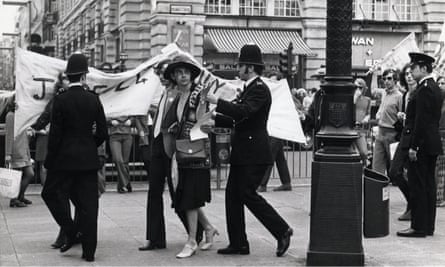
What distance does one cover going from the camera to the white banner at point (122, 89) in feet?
34.1

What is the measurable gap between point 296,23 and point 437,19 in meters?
6.52

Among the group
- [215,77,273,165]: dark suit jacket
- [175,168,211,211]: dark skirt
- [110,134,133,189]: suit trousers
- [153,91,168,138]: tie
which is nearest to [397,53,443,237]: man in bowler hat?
[215,77,273,165]: dark suit jacket

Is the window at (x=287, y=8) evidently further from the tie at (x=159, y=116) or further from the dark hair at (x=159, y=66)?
the tie at (x=159, y=116)

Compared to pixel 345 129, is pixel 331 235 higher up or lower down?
lower down

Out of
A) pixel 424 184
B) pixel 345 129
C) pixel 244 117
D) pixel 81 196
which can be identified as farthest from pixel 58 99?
pixel 424 184

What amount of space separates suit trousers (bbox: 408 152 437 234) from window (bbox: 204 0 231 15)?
939 inches

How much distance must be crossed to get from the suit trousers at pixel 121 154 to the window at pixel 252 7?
1995 centimetres

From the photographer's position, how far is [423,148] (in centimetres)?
851

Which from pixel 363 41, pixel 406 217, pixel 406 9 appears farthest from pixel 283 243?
pixel 406 9

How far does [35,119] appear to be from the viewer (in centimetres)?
1036

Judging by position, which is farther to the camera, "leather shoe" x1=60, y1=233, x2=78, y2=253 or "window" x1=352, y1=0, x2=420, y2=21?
"window" x1=352, y1=0, x2=420, y2=21

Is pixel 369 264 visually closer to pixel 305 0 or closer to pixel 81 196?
pixel 81 196

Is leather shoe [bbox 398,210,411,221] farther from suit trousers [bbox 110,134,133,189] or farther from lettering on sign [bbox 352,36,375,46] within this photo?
lettering on sign [bbox 352,36,375,46]

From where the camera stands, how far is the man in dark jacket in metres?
7.20
